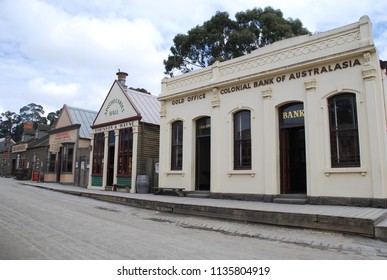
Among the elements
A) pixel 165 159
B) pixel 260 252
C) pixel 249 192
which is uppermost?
pixel 165 159

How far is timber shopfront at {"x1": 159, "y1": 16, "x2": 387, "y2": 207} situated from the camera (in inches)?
382

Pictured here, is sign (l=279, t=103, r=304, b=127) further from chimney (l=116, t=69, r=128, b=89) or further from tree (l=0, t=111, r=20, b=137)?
tree (l=0, t=111, r=20, b=137)

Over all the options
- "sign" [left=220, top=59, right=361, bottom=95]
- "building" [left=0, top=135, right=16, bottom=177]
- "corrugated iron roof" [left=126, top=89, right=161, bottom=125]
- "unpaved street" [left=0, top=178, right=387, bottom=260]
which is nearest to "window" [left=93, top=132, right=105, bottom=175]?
"corrugated iron roof" [left=126, top=89, right=161, bottom=125]

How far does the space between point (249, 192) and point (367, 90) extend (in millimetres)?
5175

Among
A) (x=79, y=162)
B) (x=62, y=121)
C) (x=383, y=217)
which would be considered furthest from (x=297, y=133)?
(x=62, y=121)

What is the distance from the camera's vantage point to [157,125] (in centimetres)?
1859

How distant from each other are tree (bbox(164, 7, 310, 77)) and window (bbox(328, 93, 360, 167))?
16.8 m

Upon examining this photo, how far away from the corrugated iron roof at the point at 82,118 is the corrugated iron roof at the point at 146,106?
320 inches

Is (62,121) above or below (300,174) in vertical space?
above

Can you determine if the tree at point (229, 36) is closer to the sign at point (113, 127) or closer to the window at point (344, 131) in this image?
the sign at point (113, 127)

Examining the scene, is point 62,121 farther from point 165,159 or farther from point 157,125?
point 165,159

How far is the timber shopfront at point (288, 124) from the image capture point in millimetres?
9695

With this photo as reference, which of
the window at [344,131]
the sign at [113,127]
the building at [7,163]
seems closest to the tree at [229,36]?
the sign at [113,127]
